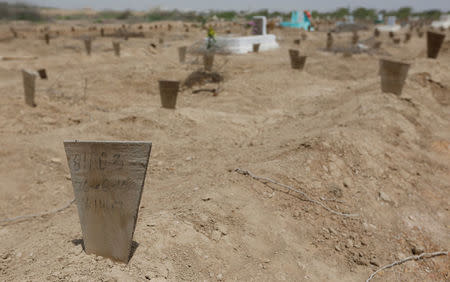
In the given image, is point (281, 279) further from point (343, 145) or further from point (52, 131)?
point (52, 131)

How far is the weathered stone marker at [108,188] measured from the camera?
78.8 inches

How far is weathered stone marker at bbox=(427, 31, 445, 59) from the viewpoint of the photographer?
29.6 feet

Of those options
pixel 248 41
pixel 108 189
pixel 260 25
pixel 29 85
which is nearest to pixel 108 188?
pixel 108 189

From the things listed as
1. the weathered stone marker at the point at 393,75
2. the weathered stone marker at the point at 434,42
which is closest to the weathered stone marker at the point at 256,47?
the weathered stone marker at the point at 434,42

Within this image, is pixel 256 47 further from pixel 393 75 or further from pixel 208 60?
pixel 393 75

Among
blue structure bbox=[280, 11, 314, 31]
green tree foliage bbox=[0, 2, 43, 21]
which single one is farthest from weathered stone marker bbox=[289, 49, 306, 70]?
green tree foliage bbox=[0, 2, 43, 21]

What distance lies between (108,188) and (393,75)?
5.70 m

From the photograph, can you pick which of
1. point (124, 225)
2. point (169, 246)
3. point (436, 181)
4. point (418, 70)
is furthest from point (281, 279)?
point (418, 70)

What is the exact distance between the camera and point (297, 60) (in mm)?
10133

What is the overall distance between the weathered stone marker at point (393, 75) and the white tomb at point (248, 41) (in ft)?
23.8

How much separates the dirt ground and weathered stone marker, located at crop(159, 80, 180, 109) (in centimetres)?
30

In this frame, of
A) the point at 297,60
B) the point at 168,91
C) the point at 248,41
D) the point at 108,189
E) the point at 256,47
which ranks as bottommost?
the point at 108,189

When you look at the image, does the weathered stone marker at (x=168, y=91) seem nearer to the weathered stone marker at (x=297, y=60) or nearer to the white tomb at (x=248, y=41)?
the weathered stone marker at (x=297, y=60)

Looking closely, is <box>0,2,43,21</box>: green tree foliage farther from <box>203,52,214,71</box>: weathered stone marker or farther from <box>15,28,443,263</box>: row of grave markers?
<box>15,28,443,263</box>: row of grave markers
